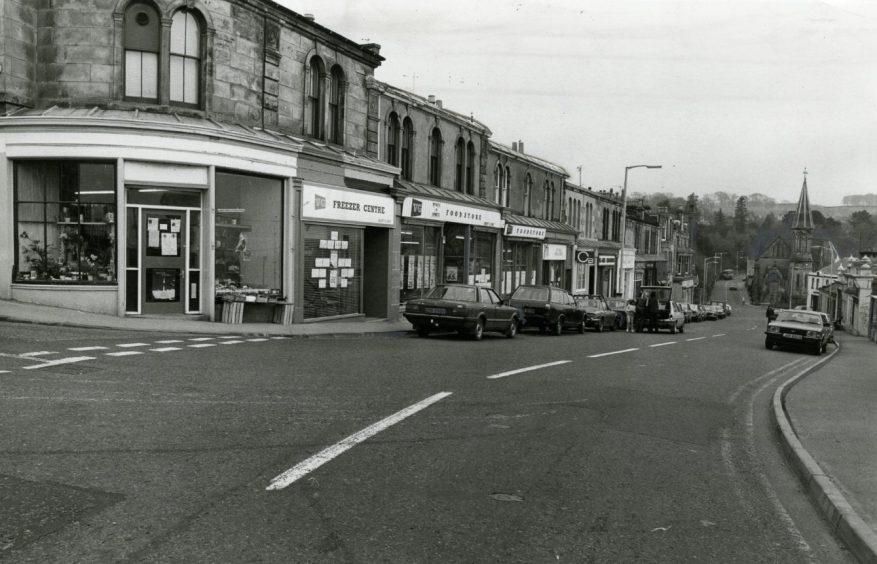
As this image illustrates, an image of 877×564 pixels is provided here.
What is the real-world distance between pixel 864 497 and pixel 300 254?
17.5 m

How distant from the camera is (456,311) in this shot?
20.5m

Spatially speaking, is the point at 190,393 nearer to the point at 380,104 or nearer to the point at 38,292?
the point at 38,292

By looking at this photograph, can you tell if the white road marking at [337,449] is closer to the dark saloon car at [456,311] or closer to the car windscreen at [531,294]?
the dark saloon car at [456,311]

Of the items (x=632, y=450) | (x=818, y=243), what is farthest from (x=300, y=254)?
(x=818, y=243)

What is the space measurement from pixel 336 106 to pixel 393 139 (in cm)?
402

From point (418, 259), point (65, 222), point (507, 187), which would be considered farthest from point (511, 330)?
point (507, 187)

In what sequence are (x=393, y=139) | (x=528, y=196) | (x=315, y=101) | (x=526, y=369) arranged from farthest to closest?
(x=528, y=196)
(x=393, y=139)
(x=315, y=101)
(x=526, y=369)

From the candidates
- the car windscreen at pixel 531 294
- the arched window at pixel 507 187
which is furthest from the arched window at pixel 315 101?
the arched window at pixel 507 187

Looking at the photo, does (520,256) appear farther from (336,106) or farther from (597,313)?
(336,106)

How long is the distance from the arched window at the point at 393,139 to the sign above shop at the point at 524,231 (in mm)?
10905

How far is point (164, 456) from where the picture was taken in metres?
6.75

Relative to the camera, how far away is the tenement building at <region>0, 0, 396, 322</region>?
17906 mm

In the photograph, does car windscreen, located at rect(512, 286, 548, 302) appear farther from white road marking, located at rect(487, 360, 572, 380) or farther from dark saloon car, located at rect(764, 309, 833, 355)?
white road marking, located at rect(487, 360, 572, 380)

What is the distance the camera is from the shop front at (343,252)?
74.3 ft
